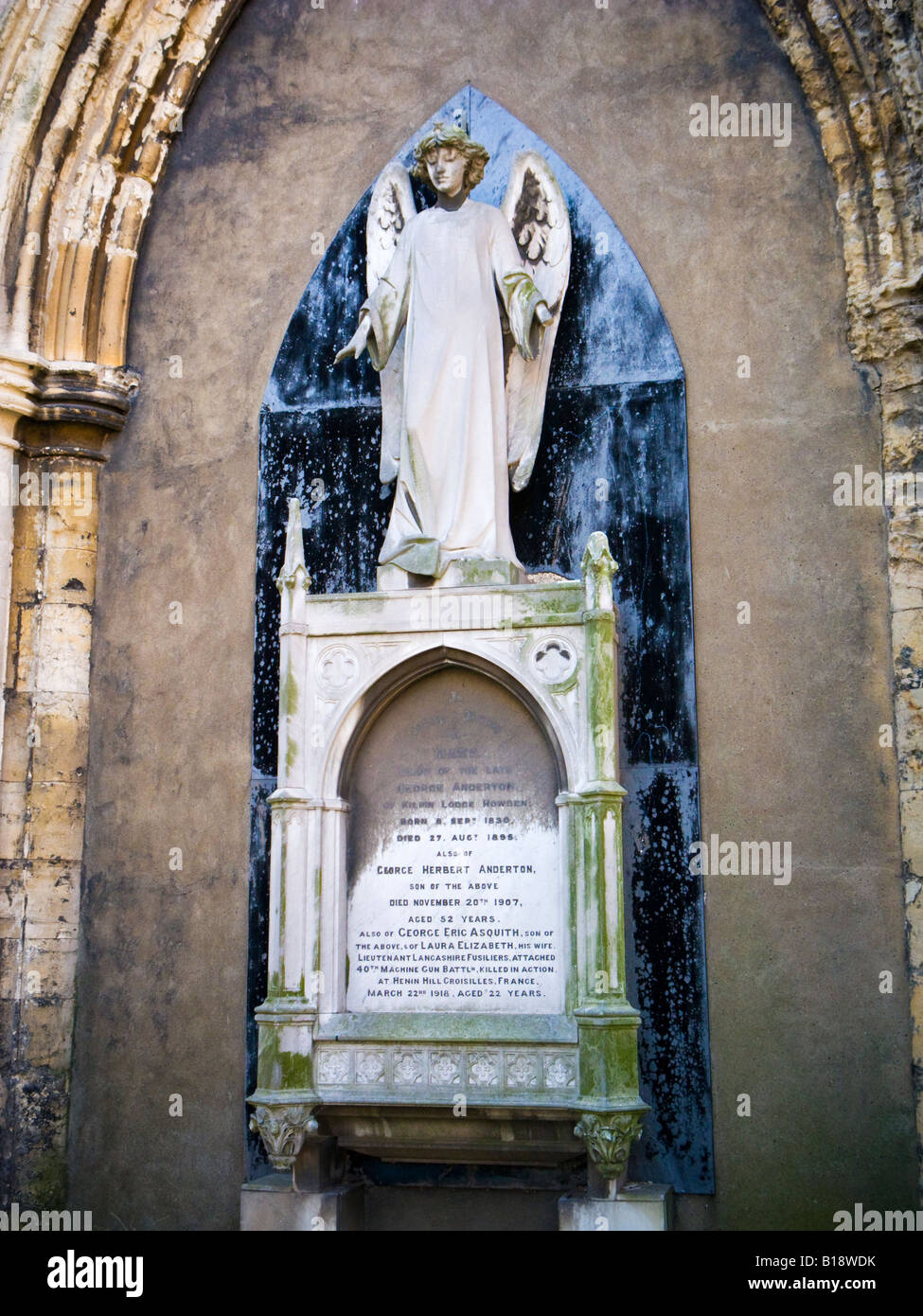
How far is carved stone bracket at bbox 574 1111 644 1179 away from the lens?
5805 mm

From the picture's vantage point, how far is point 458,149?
6.87m

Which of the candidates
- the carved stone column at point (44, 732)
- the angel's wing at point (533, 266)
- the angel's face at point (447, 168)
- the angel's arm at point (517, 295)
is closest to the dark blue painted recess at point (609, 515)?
the angel's wing at point (533, 266)

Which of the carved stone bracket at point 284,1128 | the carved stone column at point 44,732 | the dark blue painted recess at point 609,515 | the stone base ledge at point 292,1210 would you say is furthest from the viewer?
the carved stone column at point 44,732

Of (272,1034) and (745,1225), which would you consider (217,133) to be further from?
(745,1225)

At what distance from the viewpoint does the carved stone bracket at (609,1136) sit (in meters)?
5.80

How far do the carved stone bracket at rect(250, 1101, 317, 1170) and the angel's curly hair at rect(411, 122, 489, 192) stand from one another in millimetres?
4249

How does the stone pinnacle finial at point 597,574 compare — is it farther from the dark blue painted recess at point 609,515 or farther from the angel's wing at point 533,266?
the angel's wing at point 533,266

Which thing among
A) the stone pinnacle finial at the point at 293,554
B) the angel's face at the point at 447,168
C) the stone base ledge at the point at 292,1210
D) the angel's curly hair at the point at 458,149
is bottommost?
the stone base ledge at the point at 292,1210

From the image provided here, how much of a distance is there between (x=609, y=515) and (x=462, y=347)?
1041 millimetres

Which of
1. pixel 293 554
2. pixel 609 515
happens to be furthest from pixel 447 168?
pixel 293 554

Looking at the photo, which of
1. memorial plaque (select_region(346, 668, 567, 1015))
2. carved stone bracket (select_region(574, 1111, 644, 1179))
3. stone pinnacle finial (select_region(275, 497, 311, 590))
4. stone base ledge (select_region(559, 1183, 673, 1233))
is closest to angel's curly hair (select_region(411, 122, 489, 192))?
stone pinnacle finial (select_region(275, 497, 311, 590))

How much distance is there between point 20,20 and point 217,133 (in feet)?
3.69

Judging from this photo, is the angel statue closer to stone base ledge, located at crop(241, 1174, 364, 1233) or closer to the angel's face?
the angel's face
